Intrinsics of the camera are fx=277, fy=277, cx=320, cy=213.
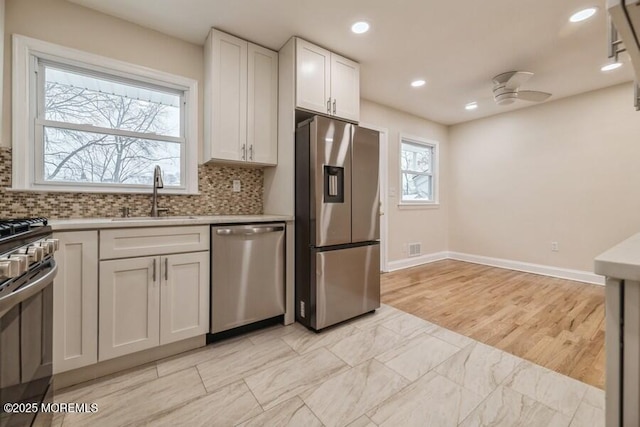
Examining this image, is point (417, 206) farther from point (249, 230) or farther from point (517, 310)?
point (249, 230)

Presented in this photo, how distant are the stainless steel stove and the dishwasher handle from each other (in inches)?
37.3

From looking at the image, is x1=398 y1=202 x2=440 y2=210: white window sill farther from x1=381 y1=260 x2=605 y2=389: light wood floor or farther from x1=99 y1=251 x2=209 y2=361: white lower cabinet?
x1=99 y1=251 x2=209 y2=361: white lower cabinet

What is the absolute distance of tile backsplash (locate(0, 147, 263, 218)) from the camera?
182 cm

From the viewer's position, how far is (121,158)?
2.25m

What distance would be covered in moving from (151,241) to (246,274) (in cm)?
69

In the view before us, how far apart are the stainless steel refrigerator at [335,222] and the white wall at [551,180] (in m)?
2.98

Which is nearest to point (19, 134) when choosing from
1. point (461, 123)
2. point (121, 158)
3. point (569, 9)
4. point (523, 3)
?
point (121, 158)

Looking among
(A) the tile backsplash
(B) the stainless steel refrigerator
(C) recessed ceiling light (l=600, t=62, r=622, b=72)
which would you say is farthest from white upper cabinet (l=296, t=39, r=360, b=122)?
(C) recessed ceiling light (l=600, t=62, r=622, b=72)

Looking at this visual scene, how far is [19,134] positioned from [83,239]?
3.16 ft

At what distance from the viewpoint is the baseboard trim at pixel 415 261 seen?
427cm

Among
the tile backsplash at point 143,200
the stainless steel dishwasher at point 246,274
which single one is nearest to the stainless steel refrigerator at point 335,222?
the stainless steel dishwasher at point 246,274

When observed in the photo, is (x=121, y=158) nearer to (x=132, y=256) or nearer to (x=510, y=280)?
(x=132, y=256)

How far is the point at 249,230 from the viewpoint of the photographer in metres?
2.14

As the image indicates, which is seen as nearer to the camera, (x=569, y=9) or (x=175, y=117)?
(x=569, y=9)
